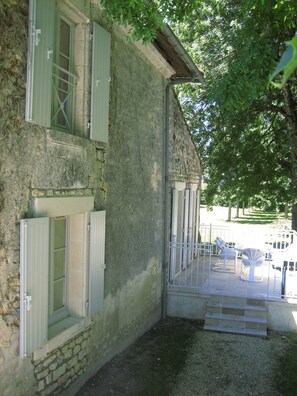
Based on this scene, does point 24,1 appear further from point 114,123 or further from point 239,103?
point 239,103

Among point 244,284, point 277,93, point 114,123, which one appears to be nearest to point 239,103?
point 114,123

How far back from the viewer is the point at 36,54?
3.86 m

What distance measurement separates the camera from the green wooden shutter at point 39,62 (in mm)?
3812

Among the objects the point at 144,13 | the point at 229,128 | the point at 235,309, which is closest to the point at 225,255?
the point at 235,309

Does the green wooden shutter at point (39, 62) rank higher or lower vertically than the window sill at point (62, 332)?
higher

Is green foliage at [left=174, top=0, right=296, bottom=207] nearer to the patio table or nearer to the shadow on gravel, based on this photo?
the patio table

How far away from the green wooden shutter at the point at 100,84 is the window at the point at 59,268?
951 mm

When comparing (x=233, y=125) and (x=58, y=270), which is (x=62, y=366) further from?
(x=233, y=125)

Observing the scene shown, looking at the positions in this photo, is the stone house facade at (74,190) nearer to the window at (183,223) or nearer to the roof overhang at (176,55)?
the roof overhang at (176,55)

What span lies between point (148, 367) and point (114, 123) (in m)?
3.78

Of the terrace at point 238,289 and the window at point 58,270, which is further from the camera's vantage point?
the terrace at point 238,289

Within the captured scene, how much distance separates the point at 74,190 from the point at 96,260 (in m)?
1.04

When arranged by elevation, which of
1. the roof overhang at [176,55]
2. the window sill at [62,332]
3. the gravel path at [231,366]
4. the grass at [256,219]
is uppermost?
the roof overhang at [176,55]

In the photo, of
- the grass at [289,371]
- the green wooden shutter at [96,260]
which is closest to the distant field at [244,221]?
the grass at [289,371]
